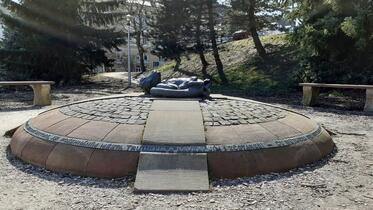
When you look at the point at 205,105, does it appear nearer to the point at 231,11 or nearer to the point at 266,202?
the point at 266,202

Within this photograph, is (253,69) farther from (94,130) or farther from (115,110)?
(94,130)

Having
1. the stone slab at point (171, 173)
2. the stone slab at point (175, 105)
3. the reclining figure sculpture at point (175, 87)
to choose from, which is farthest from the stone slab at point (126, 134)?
the reclining figure sculpture at point (175, 87)

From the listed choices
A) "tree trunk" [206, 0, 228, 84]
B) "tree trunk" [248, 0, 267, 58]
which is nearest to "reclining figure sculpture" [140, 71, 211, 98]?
"tree trunk" [206, 0, 228, 84]

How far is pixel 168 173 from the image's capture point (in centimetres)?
384

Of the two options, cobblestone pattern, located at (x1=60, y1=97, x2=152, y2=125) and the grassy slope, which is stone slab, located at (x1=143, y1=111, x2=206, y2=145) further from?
the grassy slope

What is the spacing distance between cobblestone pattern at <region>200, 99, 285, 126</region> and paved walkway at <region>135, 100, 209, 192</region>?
0.78ft

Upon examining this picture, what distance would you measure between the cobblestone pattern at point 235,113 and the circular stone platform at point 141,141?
1 cm

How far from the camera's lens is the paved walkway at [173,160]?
3.69 m

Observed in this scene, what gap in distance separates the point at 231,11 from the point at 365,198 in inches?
541

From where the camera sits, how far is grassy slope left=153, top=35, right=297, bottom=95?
13511 millimetres

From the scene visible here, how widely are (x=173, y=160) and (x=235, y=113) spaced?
1534 millimetres

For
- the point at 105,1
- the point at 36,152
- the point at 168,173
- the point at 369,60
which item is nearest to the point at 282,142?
the point at 168,173

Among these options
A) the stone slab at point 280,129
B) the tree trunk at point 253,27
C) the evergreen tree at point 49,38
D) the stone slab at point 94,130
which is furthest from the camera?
the evergreen tree at point 49,38

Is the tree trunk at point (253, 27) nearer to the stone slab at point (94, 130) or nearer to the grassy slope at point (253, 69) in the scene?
the grassy slope at point (253, 69)
